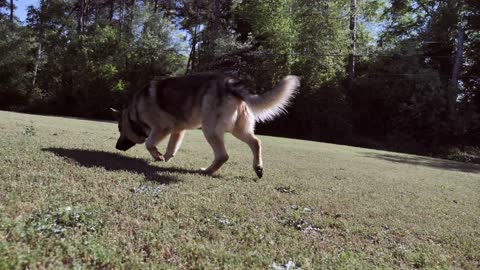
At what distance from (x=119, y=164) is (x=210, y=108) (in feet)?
5.76

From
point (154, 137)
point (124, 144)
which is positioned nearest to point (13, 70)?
point (124, 144)

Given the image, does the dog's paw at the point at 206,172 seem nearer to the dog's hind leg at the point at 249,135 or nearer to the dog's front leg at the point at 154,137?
the dog's hind leg at the point at 249,135

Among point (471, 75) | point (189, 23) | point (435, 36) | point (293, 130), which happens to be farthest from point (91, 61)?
point (471, 75)

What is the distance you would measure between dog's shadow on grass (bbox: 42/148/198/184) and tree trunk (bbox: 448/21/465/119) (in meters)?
28.2

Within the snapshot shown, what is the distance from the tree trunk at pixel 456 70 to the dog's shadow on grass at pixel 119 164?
92.5 feet

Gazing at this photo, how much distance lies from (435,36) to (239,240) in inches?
1401

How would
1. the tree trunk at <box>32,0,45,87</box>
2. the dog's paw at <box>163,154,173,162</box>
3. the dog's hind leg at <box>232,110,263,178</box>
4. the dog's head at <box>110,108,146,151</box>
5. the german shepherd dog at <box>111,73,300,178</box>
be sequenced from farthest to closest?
1. the tree trunk at <box>32,0,45,87</box>
2. the dog's head at <box>110,108,146,151</box>
3. the dog's paw at <box>163,154,173,162</box>
4. the dog's hind leg at <box>232,110,263,178</box>
5. the german shepherd dog at <box>111,73,300,178</box>

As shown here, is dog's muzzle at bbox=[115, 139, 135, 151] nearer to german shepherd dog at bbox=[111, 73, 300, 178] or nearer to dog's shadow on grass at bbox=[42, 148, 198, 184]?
german shepherd dog at bbox=[111, 73, 300, 178]

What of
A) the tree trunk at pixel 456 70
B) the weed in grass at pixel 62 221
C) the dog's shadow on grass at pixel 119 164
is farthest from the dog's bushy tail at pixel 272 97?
the tree trunk at pixel 456 70

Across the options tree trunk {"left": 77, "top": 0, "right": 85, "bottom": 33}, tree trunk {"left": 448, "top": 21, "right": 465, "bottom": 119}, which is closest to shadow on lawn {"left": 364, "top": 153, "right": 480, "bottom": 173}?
tree trunk {"left": 448, "top": 21, "right": 465, "bottom": 119}

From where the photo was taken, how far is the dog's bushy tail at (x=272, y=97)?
22.5 ft

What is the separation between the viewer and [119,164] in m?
6.49

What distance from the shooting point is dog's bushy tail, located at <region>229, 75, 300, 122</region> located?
6871 millimetres

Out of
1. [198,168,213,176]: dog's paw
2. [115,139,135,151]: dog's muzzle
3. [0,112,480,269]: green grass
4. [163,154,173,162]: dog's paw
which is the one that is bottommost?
[0,112,480,269]: green grass
